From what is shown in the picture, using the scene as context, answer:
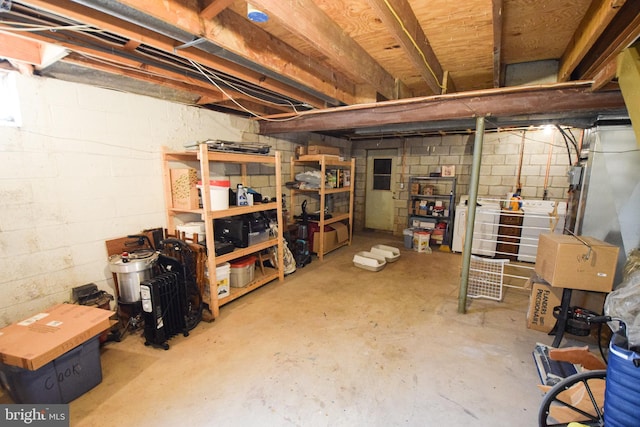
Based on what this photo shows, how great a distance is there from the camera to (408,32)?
5.03ft

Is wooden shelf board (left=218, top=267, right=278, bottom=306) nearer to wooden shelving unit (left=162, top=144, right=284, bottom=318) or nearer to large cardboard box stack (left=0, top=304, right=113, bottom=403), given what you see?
wooden shelving unit (left=162, top=144, right=284, bottom=318)

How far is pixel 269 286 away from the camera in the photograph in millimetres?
3307

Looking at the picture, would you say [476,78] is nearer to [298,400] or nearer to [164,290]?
[298,400]

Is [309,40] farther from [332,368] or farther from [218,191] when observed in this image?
[332,368]

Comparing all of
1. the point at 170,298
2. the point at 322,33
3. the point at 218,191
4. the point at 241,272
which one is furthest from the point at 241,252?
the point at 322,33

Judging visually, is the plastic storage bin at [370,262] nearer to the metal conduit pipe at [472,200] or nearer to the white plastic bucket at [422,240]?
→ the white plastic bucket at [422,240]

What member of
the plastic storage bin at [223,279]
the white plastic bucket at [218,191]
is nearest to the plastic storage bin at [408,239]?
the plastic storage bin at [223,279]

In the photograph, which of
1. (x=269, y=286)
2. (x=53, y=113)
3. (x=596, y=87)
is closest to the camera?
(x=596, y=87)

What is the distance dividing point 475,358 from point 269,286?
2233 millimetres

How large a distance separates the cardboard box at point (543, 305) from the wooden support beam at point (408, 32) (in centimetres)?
209

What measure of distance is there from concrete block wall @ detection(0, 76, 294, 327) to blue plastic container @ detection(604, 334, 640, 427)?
337cm

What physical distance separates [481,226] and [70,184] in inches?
209

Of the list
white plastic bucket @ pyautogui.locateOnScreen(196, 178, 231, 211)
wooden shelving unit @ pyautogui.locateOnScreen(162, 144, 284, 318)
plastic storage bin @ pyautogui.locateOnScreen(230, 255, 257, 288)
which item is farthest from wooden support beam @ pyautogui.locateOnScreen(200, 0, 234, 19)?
plastic storage bin @ pyautogui.locateOnScreen(230, 255, 257, 288)

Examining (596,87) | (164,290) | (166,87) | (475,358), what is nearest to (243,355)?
(164,290)
